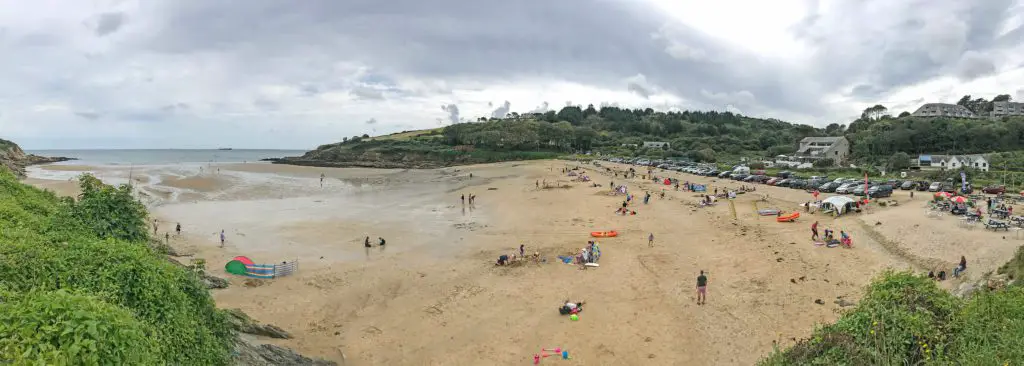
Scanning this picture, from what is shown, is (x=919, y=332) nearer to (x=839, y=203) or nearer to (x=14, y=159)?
(x=839, y=203)

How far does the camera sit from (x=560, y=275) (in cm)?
1869

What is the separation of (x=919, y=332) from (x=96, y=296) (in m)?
10.6

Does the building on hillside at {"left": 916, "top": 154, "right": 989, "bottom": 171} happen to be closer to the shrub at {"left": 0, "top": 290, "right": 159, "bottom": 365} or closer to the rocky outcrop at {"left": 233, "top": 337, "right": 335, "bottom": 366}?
the rocky outcrop at {"left": 233, "top": 337, "right": 335, "bottom": 366}

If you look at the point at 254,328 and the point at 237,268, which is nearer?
the point at 254,328

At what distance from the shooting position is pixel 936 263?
1719 cm

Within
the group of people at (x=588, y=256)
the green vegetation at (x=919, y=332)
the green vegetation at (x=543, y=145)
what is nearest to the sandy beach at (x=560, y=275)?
the group of people at (x=588, y=256)

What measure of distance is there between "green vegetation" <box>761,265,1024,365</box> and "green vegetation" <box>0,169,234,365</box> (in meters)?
8.62

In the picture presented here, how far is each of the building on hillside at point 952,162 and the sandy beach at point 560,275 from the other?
34.9 m

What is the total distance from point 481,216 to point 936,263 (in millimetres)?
23682

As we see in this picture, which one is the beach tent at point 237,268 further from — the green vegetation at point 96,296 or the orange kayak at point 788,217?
the orange kayak at point 788,217

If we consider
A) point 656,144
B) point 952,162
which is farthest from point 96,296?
point 656,144

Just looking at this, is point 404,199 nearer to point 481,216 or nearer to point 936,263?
point 481,216

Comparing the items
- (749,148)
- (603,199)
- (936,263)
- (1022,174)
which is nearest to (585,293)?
(936,263)

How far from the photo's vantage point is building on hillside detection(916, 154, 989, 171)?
185 ft
